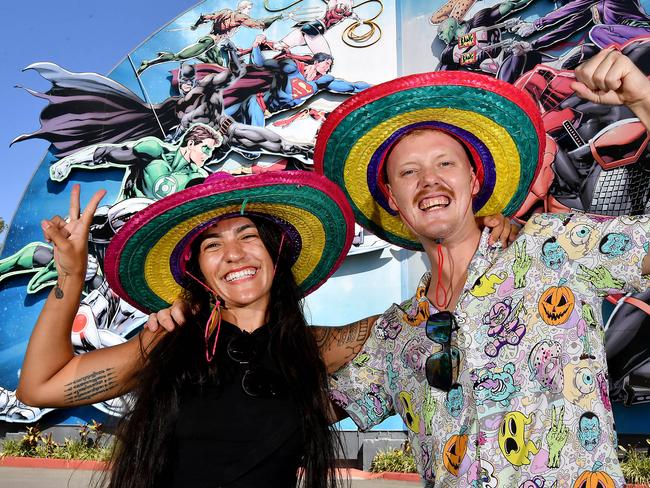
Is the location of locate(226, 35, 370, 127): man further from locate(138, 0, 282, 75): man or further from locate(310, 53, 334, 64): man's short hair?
locate(138, 0, 282, 75): man

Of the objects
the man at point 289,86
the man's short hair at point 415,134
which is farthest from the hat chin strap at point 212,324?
the man at point 289,86

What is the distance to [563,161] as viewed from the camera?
9.31 m

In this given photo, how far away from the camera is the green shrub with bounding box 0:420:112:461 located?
11047 millimetres

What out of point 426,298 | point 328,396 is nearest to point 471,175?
point 426,298

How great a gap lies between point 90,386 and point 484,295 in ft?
5.20

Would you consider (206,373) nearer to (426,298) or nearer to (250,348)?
(250,348)

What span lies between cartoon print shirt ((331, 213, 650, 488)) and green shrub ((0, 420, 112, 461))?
1028 centimetres

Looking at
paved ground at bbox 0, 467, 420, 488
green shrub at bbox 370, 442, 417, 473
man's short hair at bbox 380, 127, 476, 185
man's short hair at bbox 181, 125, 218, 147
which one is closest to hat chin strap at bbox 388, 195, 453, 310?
man's short hair at bbox 380, 127, 476, 185

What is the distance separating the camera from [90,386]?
2523 millimetres

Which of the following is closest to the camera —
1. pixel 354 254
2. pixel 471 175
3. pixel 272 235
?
pixel 471 175

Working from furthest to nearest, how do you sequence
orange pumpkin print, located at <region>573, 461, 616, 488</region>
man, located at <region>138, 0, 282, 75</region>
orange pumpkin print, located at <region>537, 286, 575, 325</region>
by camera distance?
man, located at <region>138, 0, 282, 75</region> < orange pumpkin print, located at <region>537, 286, 575, 325</region> < orange pumpkin print, located at <region>573, 461, 616, 488</region>

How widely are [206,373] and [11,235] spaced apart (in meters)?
11.8

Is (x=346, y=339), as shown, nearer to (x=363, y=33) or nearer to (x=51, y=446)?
(x=363, y=33)

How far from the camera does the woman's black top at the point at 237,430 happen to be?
230cm
